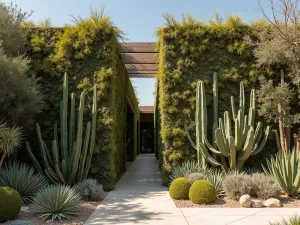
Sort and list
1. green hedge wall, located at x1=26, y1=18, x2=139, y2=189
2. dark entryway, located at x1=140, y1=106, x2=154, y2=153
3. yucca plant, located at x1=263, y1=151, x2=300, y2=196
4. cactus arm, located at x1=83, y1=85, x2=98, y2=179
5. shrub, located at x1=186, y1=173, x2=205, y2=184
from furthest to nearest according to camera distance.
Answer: dark entryway, located at x1=140, y1=106, x2=154, y2=153 → green hedge wall, located at x1=26, y1=18, x2=139, y2=189 → cactus arm, located at x1=83, y1=85, x2=98, y2=179 → shrub, located at x1=186, y1=173, x2=205, y2=184 → yucca plant, located at x1=263, y1=151, x2=300, y2=196

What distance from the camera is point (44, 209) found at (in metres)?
4.70

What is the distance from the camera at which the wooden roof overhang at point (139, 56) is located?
8.70m

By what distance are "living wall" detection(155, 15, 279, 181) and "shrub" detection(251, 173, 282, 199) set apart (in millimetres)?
1564

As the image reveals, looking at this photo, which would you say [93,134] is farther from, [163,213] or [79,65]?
[163,213]

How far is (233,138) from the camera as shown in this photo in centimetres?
655

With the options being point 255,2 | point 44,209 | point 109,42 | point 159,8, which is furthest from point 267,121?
point 44,209

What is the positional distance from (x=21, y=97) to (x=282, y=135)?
20.6 feet

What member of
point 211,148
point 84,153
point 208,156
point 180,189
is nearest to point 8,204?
point 84,153

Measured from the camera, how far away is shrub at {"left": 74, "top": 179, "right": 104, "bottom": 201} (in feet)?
19.6

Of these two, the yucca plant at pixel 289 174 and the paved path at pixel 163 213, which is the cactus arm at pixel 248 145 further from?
the paved path at pixel 163 213

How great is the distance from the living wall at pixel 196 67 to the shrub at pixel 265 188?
1.56 meters

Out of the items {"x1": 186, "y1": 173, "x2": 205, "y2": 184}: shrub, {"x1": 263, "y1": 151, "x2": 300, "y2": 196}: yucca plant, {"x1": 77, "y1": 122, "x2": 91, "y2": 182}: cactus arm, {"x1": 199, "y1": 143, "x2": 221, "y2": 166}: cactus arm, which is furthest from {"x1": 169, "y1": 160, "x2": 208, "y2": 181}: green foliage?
{"x1": 77, "y1": 122, "x2": 91, "y2": 182}: cactus arm

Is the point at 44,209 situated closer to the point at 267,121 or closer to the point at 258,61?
the point at 267,121

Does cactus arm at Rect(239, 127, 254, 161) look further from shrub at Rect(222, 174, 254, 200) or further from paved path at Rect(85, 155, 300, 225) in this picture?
paved path at Rect(85, 155, 300, 225)
